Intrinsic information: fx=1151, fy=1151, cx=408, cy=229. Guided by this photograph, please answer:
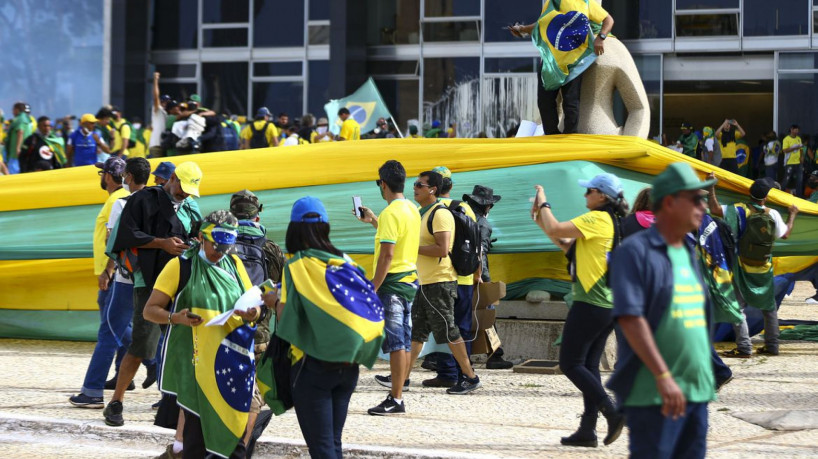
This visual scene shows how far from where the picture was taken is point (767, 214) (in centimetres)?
1027

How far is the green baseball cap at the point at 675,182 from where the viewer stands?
4.12m

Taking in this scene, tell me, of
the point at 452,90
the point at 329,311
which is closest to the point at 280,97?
the point at 452,90

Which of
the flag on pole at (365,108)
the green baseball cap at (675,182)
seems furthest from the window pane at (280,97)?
the green baseball cap at (675,182)

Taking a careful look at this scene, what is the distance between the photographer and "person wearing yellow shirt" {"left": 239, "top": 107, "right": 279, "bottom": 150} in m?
18.3

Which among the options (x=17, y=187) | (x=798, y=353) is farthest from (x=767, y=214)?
(x=17, y=187)

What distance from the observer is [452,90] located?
26.5 metres

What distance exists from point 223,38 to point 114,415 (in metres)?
22.5

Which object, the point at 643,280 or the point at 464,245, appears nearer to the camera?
the point at 643,280

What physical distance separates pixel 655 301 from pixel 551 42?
694cm

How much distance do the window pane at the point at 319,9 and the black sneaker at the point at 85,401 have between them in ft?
68.4

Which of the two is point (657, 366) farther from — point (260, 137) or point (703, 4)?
point (703, 4)

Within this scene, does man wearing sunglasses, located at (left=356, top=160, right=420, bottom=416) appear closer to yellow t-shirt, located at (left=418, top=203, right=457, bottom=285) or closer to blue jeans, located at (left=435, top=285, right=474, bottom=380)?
yellow t-shirt, located at (left=418, top=203, right=457, bottom=285)

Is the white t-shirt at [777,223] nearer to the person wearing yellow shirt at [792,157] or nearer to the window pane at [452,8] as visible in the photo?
the person wearing yellow shirt at [792,157]

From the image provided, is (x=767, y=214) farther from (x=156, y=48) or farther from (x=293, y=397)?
(x=156, y=48)
